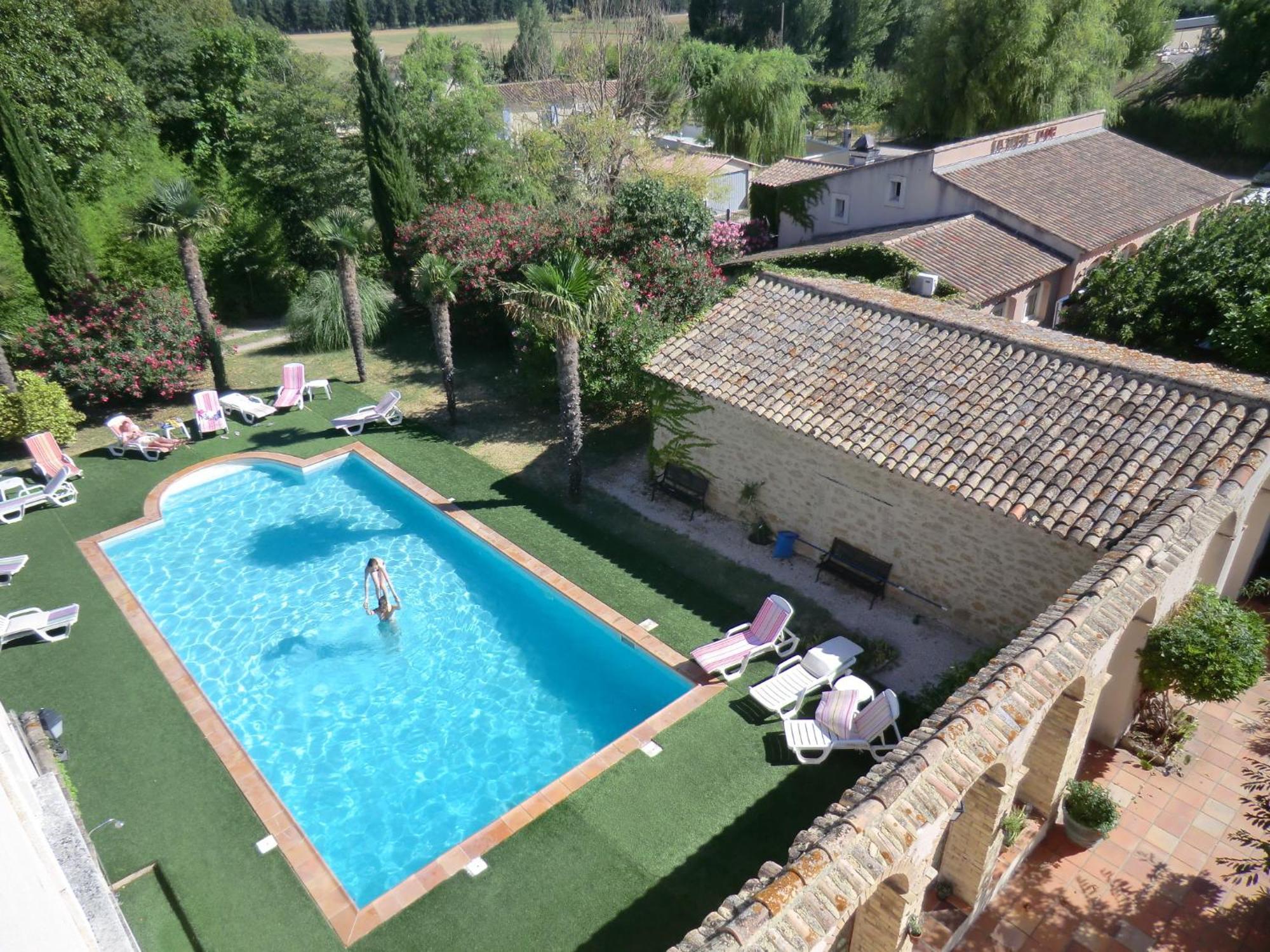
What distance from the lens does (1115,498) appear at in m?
11.3

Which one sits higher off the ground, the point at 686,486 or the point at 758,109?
the point at 758,109

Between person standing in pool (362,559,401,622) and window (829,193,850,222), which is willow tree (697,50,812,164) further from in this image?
person standing in pool (362,559,401,622)

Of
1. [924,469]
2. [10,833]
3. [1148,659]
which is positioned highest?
[10,833]

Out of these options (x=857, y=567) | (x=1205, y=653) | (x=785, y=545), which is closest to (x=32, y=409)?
(x=785, y=545)

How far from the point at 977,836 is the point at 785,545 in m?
8.01

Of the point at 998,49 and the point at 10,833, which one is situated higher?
the point at 998,49

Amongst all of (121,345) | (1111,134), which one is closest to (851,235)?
(1111,134)

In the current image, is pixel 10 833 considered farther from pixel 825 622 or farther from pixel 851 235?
pixel 851 235

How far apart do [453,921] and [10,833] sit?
506 centimetres

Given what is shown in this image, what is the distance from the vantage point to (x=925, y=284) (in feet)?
67.7

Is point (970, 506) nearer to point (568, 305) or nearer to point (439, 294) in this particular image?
point (568, 305)

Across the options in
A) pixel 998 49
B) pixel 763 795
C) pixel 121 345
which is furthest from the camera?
pixel 998 49

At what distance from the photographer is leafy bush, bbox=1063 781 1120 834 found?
9258mm

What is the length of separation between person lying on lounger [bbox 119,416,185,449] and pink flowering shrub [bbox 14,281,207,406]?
1.42 meters
